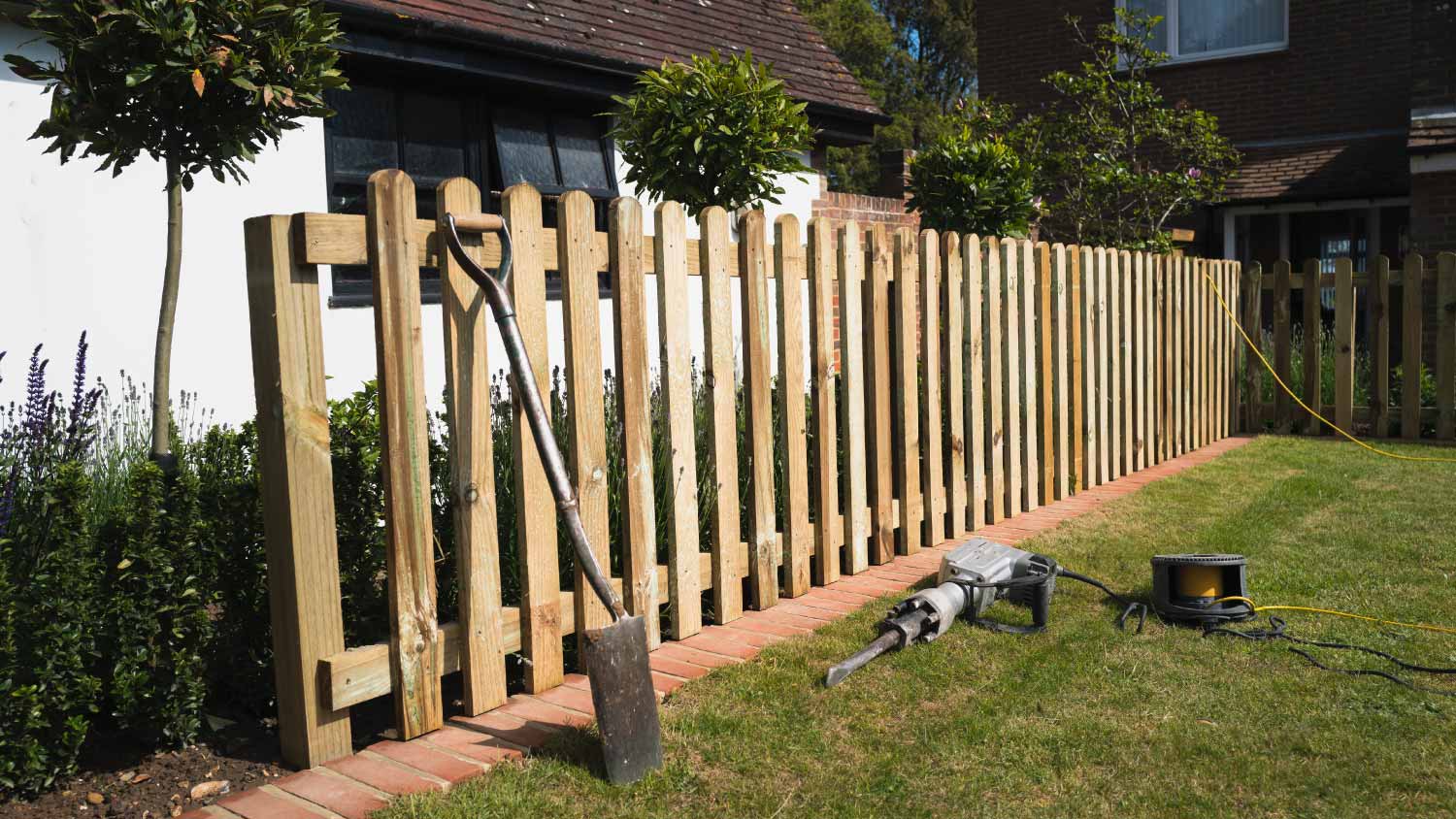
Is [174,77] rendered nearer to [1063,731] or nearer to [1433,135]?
[1063,731]

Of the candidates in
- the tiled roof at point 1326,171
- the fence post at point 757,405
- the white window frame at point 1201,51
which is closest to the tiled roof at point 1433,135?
the tiled roof at point 1326,171

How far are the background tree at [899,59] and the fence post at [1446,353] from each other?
99.6 feet

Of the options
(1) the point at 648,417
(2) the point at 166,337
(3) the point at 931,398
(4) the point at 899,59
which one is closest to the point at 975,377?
(3) the point at 931,398

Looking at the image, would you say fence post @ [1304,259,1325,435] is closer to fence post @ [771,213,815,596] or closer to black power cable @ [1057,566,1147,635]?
black power cable @ [1057,566,1147,635]

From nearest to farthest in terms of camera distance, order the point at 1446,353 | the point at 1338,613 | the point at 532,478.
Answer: the point at 532,478, the point at 1338,613, the point at 1446,353

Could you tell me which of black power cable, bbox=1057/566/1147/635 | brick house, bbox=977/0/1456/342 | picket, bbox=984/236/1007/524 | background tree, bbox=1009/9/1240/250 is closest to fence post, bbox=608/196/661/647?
black power cable, bbox=1057/566/1147/635

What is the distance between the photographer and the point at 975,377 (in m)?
6.31

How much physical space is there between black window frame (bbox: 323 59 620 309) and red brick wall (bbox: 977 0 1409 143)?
1016cm

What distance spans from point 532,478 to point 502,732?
773 mm

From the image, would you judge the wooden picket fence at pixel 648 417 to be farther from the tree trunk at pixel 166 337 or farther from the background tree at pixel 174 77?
the tree trunk at pixel 166 337

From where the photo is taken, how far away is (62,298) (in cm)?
583

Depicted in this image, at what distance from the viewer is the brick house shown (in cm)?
1482

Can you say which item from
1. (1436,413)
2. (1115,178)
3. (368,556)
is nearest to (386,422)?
(368,556)

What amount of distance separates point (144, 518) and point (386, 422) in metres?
0.68
